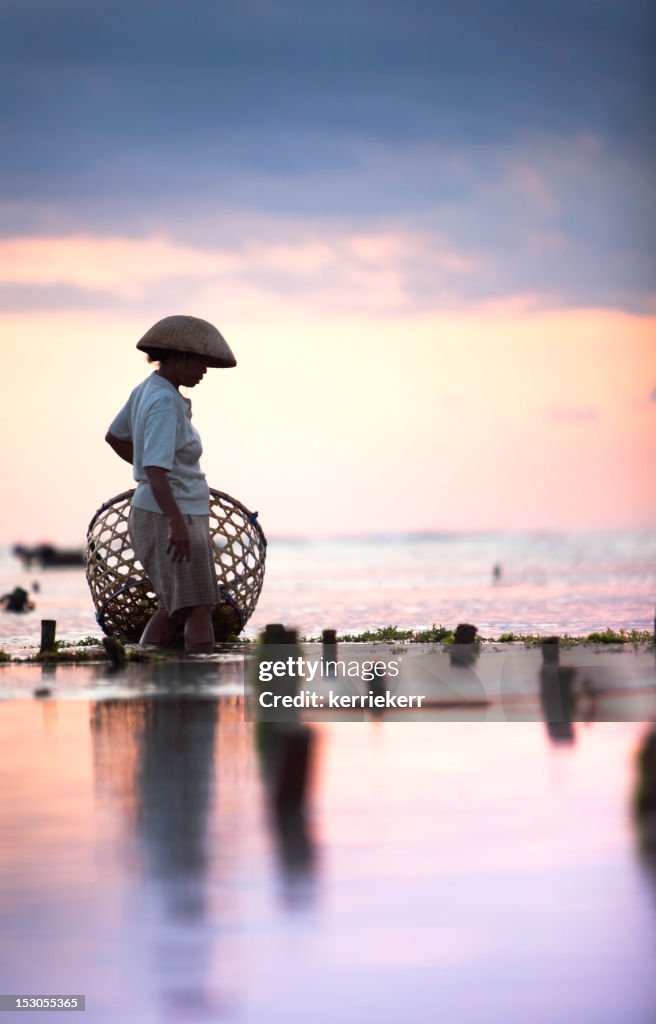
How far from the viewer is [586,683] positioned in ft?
20.7

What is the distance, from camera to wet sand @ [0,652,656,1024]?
2.85 meters

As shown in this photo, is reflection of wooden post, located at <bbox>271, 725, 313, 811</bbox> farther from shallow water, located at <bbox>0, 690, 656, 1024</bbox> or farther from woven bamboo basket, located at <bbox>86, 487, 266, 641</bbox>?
woven bamboo basket, located at <bbox>86, 487, 266, 641</bbox>

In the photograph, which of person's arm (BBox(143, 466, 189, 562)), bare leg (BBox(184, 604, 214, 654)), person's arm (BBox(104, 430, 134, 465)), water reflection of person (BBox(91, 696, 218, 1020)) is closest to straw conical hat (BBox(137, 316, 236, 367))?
person's arm (BBox(104, 430, 134, 465))

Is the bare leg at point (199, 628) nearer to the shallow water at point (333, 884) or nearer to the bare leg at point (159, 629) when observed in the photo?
the bare leg at point (159, 629)

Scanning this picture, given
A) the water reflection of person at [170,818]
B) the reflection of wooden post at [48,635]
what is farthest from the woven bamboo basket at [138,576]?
the water reflection of person at [170,818]

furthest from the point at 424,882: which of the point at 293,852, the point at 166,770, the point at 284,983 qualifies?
the point at 166,770

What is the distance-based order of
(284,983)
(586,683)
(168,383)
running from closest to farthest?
(284,983)
(586,683)
(168,383)

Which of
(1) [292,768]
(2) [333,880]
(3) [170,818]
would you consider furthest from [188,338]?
(2) [333,880]

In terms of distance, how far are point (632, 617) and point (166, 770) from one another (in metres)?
8.45

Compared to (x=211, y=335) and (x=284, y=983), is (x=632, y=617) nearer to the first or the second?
(x=211, y=335)

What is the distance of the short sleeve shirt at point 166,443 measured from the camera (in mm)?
7512

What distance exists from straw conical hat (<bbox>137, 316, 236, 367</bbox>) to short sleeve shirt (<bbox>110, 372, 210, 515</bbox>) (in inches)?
7.4

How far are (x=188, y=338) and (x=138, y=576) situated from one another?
1.83 m

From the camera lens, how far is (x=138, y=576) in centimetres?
912
